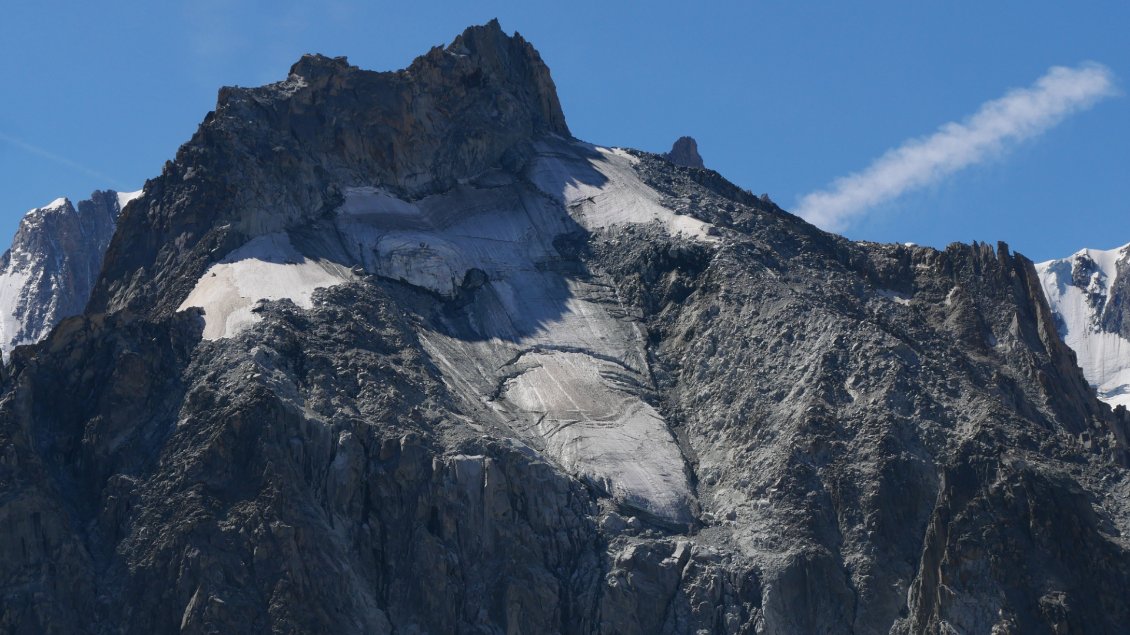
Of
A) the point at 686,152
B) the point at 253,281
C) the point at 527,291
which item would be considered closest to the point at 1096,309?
the point at 686,152

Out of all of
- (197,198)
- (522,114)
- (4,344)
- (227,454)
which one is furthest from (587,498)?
(4,344)

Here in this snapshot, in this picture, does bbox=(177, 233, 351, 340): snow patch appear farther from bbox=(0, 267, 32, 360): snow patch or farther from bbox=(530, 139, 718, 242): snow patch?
bbox=(0, 267, 32, 360): snow patch

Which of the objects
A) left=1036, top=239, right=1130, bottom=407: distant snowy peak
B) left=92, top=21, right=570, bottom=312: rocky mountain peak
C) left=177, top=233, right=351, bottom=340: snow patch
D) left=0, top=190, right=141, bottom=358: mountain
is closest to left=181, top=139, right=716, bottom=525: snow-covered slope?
left=177, top=233, right=351, bottom=340: snow patch

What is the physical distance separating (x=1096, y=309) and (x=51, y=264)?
64.8 meters

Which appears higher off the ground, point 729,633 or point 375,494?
point 375,494

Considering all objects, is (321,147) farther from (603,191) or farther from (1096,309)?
(1096,309)

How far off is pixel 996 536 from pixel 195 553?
75.4 ft

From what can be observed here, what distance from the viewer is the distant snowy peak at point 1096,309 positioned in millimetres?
122375

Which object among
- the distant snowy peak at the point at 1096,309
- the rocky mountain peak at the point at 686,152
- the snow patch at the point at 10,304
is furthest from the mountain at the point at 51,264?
the distant snowy peak at the point at 1096,309

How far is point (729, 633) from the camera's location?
190 feet

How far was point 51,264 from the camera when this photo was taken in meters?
115

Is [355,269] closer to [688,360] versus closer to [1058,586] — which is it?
[688,360]

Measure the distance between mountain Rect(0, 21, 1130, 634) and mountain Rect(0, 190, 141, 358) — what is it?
37.8 m

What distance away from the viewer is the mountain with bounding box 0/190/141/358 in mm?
111562
